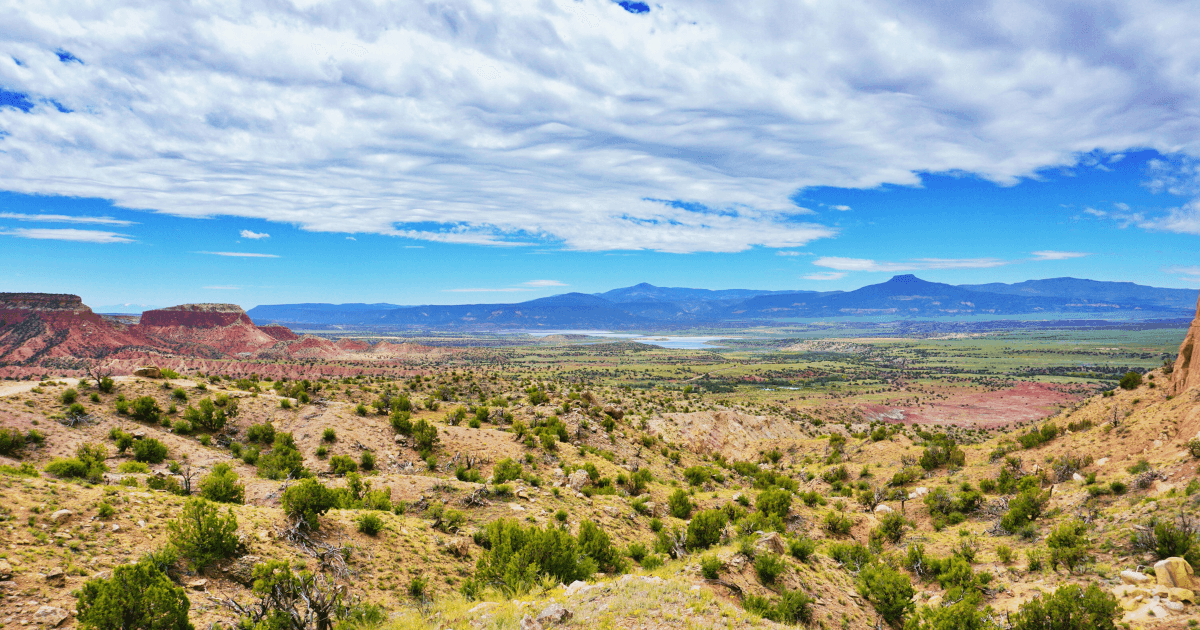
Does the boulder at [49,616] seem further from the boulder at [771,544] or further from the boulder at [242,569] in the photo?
the boulder at [771,544]

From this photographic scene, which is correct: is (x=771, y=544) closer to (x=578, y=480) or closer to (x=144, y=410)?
(x=578, y=480)

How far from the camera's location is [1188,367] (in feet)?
95.7

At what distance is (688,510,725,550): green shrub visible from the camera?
66.1 ft

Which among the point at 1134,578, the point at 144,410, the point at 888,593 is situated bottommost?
the point at 888,593

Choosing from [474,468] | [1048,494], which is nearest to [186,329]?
[474,468]

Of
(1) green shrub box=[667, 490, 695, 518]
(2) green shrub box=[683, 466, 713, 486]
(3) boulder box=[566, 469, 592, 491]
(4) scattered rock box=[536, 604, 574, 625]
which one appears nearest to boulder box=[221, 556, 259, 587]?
(4) scattered rock box=[536, 604, 574, 625]

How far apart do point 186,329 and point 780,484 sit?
233 m

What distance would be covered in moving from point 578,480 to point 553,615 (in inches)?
608

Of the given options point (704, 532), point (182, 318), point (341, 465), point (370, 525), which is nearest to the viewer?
point (370, 525)

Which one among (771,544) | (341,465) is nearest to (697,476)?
(771,544)

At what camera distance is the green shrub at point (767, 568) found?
16125mm

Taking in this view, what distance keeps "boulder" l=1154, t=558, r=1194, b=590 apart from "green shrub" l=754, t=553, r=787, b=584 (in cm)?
1118

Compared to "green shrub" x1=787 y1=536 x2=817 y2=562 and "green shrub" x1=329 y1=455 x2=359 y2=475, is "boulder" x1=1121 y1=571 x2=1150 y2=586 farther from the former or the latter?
"green shrub" x1=329 y1=455 x2=359 y2=475

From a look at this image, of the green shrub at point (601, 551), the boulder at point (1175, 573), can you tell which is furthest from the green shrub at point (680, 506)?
the boulder at point (1175, 573)
